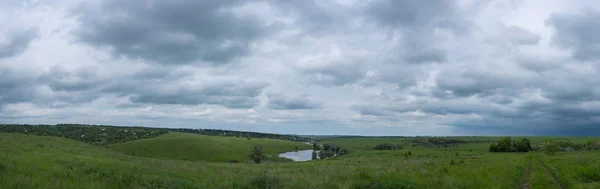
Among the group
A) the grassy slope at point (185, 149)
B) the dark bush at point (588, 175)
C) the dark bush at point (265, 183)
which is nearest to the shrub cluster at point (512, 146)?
the grassy slope at point (185, 149)

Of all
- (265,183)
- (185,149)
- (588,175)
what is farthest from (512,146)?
(265,183)

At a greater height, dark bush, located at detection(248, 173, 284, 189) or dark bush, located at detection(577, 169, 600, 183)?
dark bush, located at detection(577, 169, 600, 183)

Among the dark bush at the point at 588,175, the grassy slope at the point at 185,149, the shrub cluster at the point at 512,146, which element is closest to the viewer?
the dark bush at the point at 588,175

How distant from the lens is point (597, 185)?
717 inches

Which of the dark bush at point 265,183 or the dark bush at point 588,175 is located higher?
the dark bush at point 588,175

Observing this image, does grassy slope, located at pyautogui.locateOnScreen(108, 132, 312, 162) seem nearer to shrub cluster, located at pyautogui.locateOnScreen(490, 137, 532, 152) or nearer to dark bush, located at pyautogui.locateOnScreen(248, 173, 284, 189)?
shrub cluster, located at pyautogui.locateOnScreen(490, 137, 532, 152)

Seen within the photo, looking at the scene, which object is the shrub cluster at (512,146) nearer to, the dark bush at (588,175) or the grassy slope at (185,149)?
the grassy slope at (185,149)

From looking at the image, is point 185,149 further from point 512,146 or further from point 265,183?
→ point 265,183

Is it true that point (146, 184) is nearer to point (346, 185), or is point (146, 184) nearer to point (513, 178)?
point (346, 185)

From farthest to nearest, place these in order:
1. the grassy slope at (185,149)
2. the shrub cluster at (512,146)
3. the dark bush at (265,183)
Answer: the grassy slope at (185,149) → the shrub cluster at (512,146) → the dark bush at (265,183)

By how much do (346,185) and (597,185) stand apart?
12.5 m

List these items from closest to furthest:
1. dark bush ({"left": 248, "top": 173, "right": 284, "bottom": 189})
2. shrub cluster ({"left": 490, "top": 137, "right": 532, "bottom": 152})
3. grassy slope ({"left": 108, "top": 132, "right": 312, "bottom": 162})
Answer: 1. dark bush ({"left": 248, "top": 173, "right": 284, "bottom": 189})
2. shrub cluster ({"left": 490, "top": 137, "right": 532, "bottom": 152})
3. grassy slope ({"left": 108, "top": 132, "right": 312, "bottom": 162})

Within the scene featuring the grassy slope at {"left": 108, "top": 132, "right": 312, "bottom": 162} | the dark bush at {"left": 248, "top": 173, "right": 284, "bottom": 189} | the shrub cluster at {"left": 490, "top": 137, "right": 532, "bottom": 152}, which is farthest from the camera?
the grassy slope at {"left": 108, "top": 132, "right": 312, "bottom": 162}

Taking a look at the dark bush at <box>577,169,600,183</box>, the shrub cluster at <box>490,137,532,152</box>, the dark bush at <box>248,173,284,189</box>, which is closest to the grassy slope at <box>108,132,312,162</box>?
the shrub cluster at <box>490,137,532,152</box>
